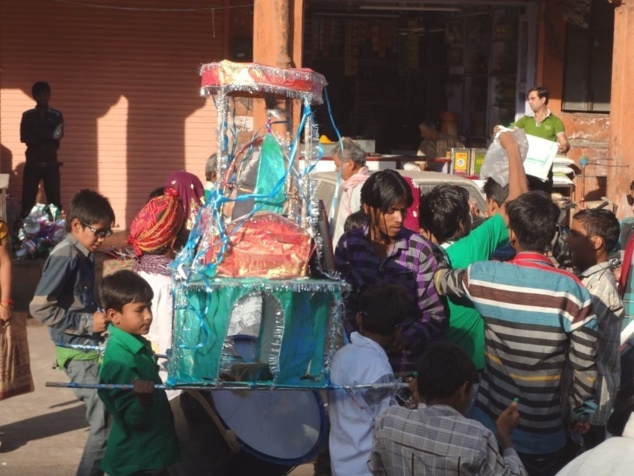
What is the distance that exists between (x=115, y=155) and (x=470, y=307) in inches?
370

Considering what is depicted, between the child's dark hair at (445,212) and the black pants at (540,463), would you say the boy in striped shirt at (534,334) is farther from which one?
the child's dark hair at (445,212)

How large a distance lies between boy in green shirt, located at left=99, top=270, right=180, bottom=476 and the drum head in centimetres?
34

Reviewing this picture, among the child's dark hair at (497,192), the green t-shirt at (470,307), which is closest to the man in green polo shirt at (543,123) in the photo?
the child's dark hair at (497,192)

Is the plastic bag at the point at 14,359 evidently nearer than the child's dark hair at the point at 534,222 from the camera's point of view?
No

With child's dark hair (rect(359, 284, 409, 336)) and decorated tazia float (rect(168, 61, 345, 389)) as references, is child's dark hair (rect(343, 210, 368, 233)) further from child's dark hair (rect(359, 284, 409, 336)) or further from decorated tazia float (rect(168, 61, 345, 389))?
child's dark hair (rect(359, 284, 409, 336))

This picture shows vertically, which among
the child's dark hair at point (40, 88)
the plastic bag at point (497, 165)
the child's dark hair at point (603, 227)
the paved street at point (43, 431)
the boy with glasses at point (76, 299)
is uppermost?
the child's dark hair at point (40, 88)

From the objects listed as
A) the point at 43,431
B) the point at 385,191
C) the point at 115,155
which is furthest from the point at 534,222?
the point at 115,155

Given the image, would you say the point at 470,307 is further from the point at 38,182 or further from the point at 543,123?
the point at 38,182

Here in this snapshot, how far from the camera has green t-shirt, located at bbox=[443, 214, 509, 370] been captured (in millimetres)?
5016

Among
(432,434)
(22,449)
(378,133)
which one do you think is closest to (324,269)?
(432,434)

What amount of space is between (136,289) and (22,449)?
259cm

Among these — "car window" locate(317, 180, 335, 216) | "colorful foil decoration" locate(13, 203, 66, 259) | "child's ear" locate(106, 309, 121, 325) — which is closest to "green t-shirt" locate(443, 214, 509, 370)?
"child's ear" locate(106, 309, 121, 325)

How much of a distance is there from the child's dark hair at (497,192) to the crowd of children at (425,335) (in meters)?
0.39

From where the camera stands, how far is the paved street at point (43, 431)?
632 cm
